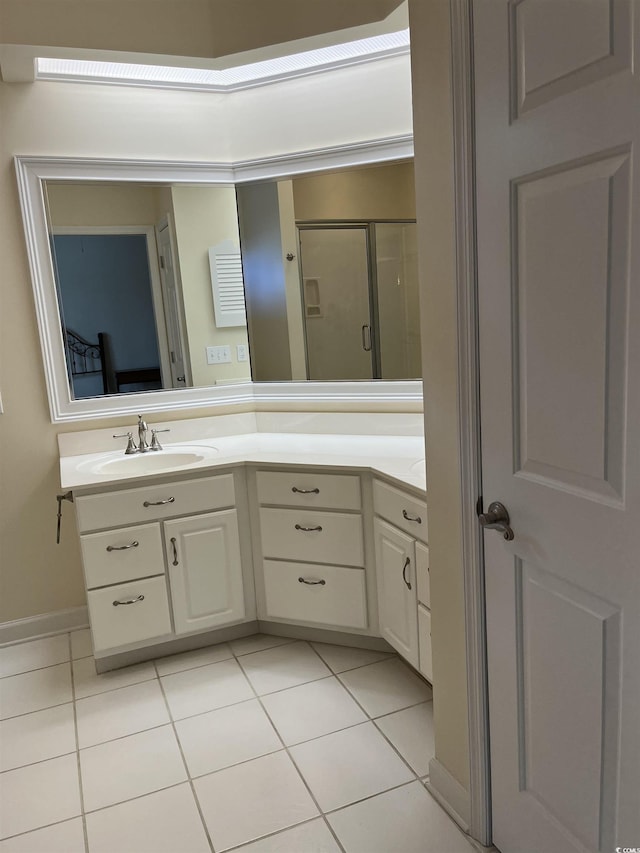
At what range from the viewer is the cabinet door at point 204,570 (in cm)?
252

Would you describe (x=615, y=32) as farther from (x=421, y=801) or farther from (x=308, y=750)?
(x=308, y=750)

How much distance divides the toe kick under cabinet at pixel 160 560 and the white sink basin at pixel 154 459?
22 centimetres

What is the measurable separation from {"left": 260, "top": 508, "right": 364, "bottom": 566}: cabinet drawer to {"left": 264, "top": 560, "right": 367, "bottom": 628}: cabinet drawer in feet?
0.14

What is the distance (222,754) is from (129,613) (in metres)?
0.70

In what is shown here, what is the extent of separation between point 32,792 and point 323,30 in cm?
263

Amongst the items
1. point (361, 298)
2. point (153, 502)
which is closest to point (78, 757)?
point (153, 502)

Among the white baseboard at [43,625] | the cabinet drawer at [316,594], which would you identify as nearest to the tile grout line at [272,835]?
the cabinet drawer at [316,594]

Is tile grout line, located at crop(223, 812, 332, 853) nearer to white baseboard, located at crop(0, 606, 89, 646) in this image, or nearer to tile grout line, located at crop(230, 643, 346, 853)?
tile grout line, located at crop(230, 643, 346, 853)

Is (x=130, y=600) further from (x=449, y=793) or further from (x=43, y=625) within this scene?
(x=449, y=793)

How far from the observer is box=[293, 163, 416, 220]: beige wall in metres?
2.59

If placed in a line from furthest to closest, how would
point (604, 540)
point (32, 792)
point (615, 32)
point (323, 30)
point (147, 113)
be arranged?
point (147, 113), point (323, 30), point (32, 792), point (604, 540), point (615, 32)

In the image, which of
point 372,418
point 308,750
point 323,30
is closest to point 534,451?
point 308,750

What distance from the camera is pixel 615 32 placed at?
0.99 m

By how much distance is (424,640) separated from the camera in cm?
210
